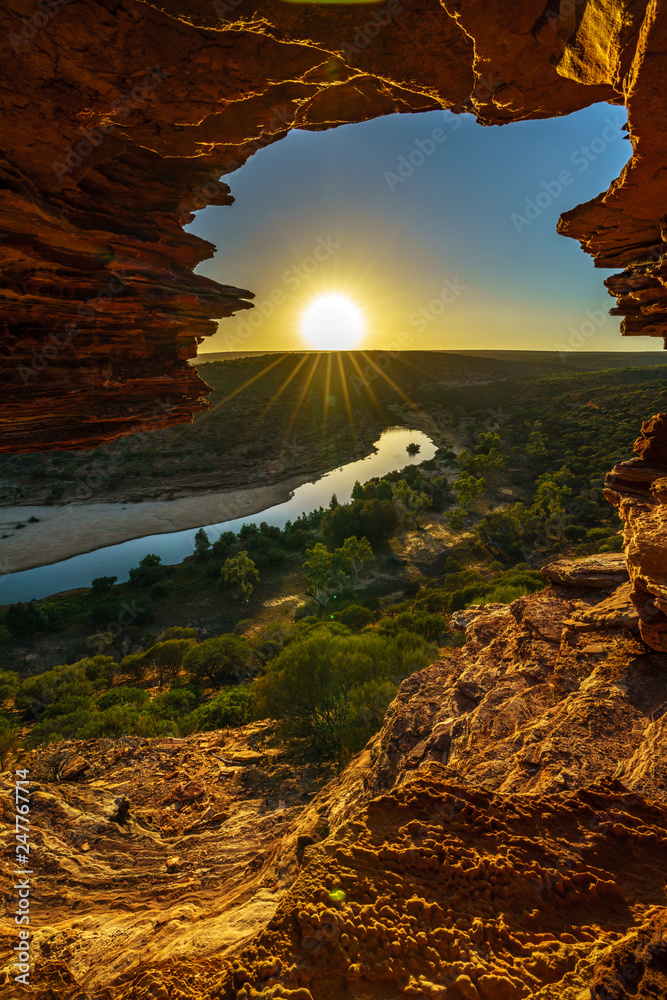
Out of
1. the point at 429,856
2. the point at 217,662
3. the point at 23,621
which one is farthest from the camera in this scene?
the point at 23,621

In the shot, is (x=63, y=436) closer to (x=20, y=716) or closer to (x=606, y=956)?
(x=606, y=956)

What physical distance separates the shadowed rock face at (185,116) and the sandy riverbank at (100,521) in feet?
124

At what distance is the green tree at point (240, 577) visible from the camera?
29.9 meters

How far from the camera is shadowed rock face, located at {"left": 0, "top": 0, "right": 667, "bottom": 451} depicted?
4281mm

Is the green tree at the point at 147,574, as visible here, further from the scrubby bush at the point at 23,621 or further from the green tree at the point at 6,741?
the green tree at the point at 6,741

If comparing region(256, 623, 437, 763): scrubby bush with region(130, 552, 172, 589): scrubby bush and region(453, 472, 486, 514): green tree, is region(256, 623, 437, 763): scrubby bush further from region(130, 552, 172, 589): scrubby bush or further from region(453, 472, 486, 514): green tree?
region(453, 472, 486, 514): green tree

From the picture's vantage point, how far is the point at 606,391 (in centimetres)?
7319

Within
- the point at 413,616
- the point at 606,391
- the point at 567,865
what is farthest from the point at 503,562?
the point at 606,391

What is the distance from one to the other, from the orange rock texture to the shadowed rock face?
668 cm

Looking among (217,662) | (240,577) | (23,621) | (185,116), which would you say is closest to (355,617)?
(217,662)

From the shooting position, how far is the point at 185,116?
5715mm

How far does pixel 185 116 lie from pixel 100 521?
161 ft

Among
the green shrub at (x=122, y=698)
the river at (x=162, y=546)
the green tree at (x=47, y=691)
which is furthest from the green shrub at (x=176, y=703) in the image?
the river at (x=162, y=546)

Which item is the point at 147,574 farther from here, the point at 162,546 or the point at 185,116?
Result: the point at 185,116
